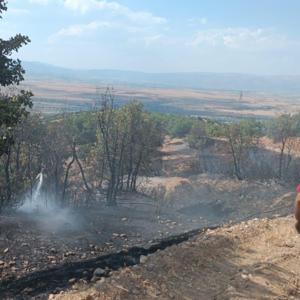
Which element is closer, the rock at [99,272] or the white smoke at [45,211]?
the rock at [99,272]

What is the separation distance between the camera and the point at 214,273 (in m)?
11.2

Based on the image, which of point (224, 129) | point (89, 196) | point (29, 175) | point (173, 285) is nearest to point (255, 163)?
point (224, 129)

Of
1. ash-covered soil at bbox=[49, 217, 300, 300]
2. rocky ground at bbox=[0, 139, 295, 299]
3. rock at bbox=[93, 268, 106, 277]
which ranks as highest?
ash-covered soil at bbox=[49, 217, 300, 300]

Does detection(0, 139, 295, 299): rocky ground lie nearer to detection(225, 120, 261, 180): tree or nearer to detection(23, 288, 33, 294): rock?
detection(23, 288, 33, 294): rock

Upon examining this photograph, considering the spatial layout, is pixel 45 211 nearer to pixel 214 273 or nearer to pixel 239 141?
pixel 214 273

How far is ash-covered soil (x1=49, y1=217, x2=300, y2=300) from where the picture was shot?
32.6ft

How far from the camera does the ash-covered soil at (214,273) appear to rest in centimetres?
993

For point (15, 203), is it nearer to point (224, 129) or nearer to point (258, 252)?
point (258, 252)

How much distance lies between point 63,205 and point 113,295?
1517 centimetres

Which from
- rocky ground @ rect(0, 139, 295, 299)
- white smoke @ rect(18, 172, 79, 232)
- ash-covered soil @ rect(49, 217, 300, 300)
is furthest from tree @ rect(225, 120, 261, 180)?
ash-covered soil @ rect(49, 217, 300, 300)

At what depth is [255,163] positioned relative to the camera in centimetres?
3662

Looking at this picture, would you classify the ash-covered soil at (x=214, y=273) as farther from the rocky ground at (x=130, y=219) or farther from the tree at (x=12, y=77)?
the tree at (x=12, y=77)

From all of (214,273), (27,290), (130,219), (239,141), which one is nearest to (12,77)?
(27,290)

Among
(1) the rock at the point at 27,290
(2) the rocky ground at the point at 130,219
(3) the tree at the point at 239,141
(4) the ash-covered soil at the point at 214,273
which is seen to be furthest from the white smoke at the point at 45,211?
(3) the tree at the point at 239,141
